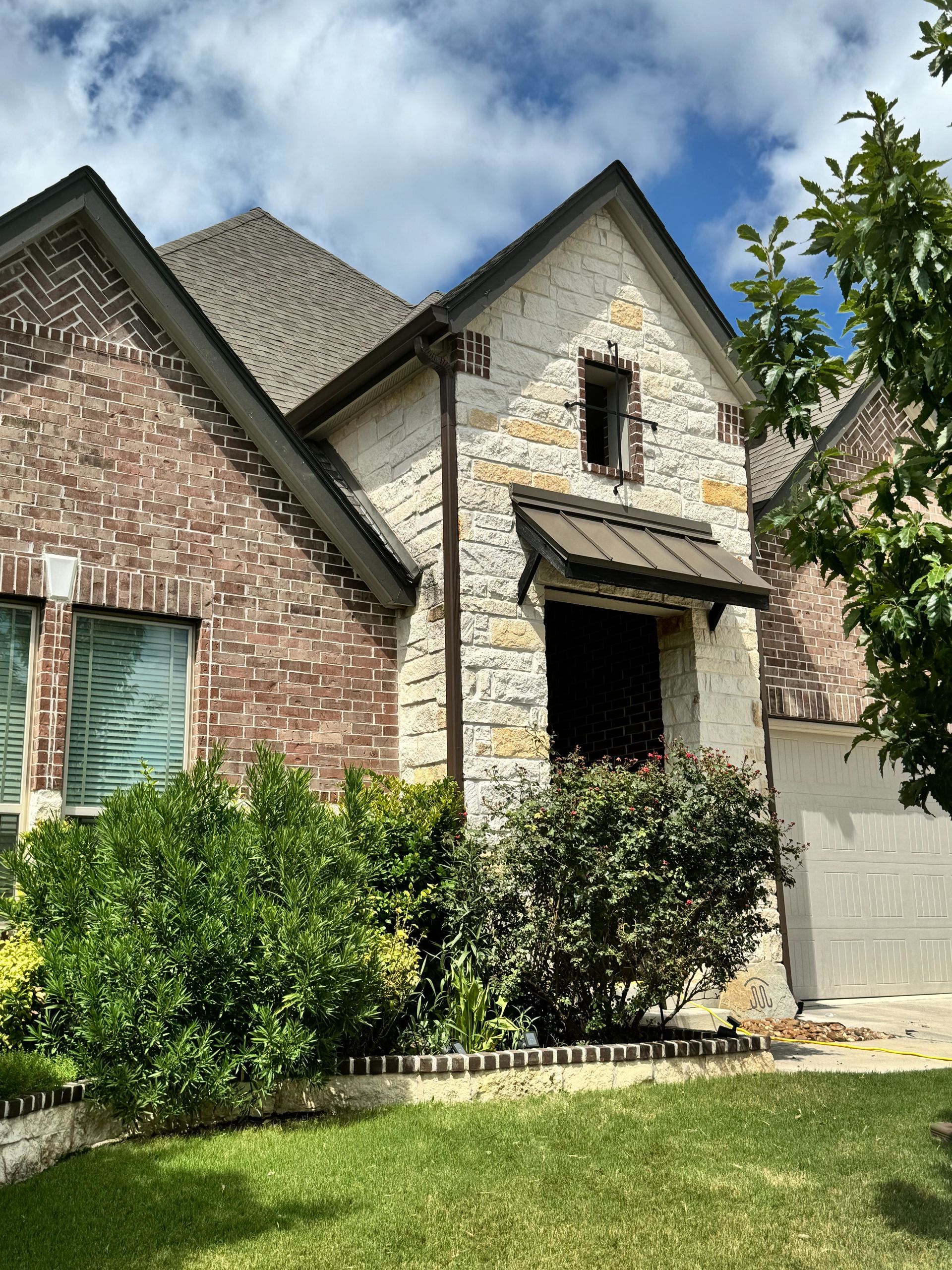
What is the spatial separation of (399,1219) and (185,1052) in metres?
1.58

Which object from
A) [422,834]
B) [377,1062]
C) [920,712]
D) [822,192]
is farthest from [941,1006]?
[822,192]

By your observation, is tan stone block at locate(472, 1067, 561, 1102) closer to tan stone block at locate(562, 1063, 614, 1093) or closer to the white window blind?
tan stone block at locate(562, 1063, 614, 1093)

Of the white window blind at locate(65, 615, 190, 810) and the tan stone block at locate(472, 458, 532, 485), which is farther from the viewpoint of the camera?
the tan stone block at locate(472, 458, 532, 485)

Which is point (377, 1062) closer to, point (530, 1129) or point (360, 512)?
point (530, 1129)

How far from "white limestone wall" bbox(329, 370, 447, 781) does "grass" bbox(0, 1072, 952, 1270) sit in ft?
11.8

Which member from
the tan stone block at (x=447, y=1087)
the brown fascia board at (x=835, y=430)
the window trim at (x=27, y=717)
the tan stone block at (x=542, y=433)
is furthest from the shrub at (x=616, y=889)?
the brown fascia board at (x=835, y=430)

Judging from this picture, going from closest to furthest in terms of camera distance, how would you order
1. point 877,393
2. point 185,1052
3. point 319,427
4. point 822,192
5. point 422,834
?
point 822,192
point 185,1052
point 422,834
point 319,427
point 877,393

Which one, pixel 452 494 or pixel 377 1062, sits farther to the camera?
pixel 452 494

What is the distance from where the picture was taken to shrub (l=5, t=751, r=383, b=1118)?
600 centimetres

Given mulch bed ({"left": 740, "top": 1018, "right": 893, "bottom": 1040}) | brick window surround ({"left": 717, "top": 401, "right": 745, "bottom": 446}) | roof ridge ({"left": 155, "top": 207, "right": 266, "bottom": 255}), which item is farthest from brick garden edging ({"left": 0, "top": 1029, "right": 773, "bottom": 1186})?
roof ridge ({"left": 155, "top": 207, "right": 266, "bottom": 255})

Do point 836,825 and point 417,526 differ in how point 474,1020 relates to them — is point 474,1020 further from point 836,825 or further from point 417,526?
point 836,825

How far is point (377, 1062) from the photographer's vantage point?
273 inches

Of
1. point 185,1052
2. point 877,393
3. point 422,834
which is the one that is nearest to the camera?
point 185,1052

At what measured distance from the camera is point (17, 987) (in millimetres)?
6465
